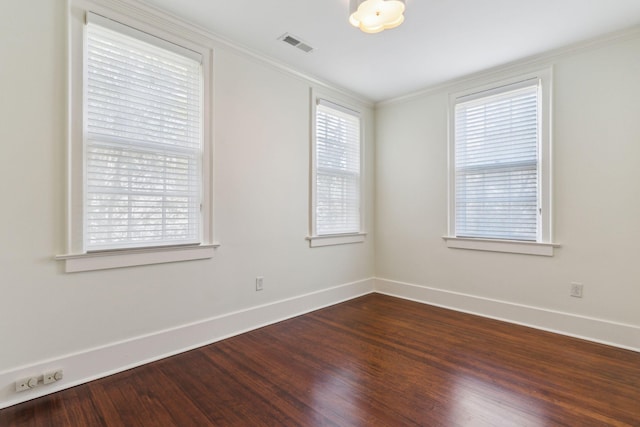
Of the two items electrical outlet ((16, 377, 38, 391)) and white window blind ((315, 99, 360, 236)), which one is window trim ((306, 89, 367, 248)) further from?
electrical outlet ((16, 377, 38, 391))

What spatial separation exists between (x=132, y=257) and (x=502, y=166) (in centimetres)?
355

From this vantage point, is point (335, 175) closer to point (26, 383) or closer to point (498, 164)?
point (498, 164)

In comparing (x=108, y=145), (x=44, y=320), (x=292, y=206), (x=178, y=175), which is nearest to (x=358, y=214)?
(x=292, y=206)

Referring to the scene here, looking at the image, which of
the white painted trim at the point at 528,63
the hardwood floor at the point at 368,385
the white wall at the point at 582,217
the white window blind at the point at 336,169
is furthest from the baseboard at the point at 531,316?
the white painted trim at the point at 528,63

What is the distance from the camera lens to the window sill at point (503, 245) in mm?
3012

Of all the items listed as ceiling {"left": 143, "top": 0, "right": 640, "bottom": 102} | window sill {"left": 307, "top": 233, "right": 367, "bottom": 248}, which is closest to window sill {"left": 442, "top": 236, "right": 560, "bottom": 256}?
window sill {"left": 307, "top": 233, "right": 367, "bottom": 248}

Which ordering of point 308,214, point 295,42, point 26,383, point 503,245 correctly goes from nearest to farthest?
1. point 26,383
2. point 295,42
3. point 503,245
4. point 308,214

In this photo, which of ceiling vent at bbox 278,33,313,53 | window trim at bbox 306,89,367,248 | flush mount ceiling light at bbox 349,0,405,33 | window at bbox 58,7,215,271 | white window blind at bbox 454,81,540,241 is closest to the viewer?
flush mount ceiling light at bbox 349,0,405,33

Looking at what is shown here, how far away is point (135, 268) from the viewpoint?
2307mm

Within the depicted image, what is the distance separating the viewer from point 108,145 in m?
2.18

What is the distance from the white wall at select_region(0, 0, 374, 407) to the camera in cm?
185

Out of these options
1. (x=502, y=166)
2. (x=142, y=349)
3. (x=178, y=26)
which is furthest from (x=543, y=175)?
(x=142, y=349)

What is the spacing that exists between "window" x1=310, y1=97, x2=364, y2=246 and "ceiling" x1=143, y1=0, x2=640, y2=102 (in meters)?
0.64

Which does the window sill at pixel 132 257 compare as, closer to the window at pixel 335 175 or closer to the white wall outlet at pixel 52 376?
the white wall outlet at pixel 52 376
